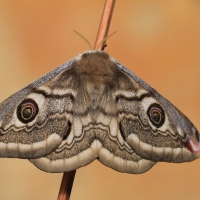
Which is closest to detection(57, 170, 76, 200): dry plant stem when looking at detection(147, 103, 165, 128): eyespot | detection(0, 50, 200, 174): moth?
detection(0, 50, 200, 174): moth

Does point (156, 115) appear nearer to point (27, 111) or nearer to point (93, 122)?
point (93, 122)

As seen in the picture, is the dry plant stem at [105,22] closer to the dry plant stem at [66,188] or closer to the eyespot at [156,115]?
the eyespot at [156,115]

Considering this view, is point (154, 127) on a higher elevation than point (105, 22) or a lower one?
lower

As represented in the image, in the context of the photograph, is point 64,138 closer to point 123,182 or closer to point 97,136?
point 97,136

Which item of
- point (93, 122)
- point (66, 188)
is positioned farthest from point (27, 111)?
point (66, 188)

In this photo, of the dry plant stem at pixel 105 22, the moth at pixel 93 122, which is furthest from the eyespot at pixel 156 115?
the dry plant stem at pixel 105 22

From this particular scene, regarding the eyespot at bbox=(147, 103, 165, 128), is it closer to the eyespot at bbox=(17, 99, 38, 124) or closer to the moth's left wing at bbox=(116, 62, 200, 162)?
the moth's left wing at bbox=(116, 62, 200, 162)
